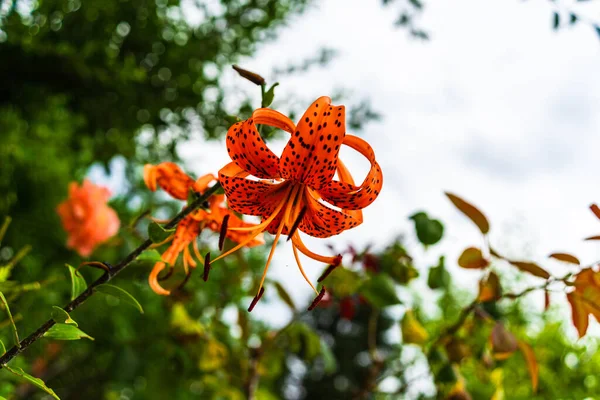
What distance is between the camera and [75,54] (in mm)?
1457

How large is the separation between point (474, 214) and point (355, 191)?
0.26 m

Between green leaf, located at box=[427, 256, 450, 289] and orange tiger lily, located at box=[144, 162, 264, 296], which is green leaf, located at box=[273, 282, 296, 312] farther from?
orange tiger lily, located at box=[144, 162, 264, 296]

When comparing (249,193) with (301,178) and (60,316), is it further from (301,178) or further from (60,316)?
(60,316)

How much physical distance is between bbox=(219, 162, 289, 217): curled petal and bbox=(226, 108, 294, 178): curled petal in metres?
0.01

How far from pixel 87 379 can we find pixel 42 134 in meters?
0.79

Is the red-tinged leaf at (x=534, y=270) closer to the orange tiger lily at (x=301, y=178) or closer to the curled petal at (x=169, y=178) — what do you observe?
the orange tiger lily at (x=301, y=178)

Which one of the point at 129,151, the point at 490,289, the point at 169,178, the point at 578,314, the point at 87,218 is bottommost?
the point at 578,314

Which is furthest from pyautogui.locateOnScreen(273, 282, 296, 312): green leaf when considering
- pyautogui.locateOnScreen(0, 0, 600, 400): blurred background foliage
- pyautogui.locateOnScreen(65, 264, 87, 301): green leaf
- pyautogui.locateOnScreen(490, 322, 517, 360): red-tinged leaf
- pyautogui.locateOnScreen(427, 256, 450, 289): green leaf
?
pyautogui.locateOnScreen(65, 264, 87, 301): green leaf

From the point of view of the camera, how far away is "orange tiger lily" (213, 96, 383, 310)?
1.46 ft

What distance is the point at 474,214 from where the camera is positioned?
27.9 inches

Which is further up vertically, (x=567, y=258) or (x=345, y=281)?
(x=345, y=281)

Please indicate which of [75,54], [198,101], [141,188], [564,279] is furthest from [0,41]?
[564,279]

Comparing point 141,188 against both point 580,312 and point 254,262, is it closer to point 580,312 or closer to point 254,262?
point 254,262

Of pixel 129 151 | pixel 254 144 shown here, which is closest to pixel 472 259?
pixel 254 144
